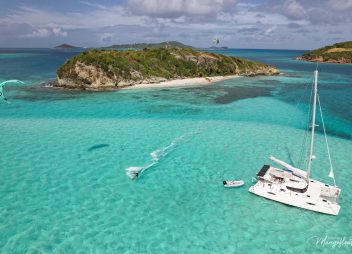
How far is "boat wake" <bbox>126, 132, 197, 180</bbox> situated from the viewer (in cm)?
3622

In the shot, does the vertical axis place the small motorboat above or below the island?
below

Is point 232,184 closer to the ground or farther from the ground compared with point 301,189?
closer to the ground

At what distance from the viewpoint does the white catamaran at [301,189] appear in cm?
2841

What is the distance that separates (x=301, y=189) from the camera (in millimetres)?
29453

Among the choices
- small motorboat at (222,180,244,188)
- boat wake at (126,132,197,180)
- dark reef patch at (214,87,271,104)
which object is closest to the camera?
small motorboat at (222,180,244,188)

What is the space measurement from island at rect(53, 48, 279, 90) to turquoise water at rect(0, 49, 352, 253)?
1074 inches

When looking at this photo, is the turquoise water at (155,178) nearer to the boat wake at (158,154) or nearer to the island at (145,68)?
the boat wake at (158,154)

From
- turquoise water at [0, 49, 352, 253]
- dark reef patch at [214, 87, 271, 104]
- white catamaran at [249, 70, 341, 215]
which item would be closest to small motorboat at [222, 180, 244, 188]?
turquoise water at [0, 49, 352, 253]

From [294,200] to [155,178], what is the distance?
15.1m

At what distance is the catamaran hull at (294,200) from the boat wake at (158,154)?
13032mm

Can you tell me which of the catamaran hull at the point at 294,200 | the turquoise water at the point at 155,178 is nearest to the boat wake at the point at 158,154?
the turquoise water at the point at 155,178

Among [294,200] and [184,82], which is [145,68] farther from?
[294,200]

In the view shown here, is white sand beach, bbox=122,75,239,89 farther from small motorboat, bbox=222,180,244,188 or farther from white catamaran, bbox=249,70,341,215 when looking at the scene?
white catamaran, bbox=249,70,341,215

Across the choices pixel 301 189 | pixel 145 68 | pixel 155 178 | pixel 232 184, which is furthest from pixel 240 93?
pixel 301 189
